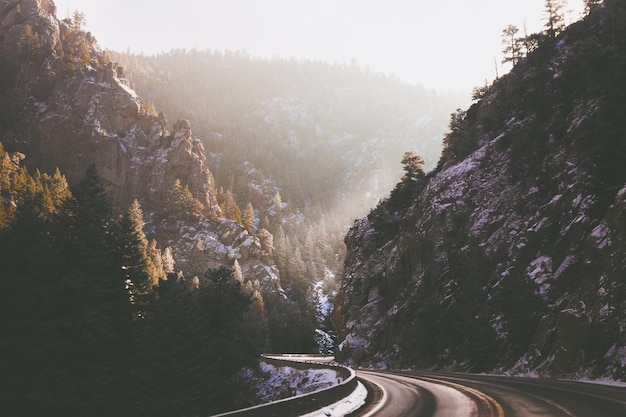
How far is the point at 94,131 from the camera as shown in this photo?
13900 centimetres

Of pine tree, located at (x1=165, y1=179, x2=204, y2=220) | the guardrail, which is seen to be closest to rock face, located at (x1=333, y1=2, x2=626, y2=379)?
the guardrail

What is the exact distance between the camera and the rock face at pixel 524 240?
23328mm

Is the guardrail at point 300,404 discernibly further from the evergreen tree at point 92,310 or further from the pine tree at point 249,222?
the pine tree at point 249,222

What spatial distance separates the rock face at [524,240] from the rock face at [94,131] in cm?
9449

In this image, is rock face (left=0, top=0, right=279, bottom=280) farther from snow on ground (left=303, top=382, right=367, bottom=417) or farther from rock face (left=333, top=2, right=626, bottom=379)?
snow on ground (left=303, top=382, right=367, bottom=417)

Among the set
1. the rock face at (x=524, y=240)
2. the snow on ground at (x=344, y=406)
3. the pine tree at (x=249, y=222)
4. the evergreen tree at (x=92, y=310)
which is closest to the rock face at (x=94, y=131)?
the pine tree at (x=249, y=222)

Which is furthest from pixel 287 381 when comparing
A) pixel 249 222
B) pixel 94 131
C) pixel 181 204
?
pixel 249 222

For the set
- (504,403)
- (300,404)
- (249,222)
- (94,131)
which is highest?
(94,131)

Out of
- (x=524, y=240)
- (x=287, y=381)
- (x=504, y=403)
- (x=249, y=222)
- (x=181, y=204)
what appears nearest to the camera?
(x=504, y=403)

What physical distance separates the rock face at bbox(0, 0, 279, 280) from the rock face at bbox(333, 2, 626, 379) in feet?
310

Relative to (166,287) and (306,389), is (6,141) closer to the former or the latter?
(166,287)

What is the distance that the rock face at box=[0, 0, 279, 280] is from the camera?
136375mm

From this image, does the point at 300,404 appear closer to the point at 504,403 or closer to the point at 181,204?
the point at 504,403

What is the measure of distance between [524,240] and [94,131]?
134778mm
